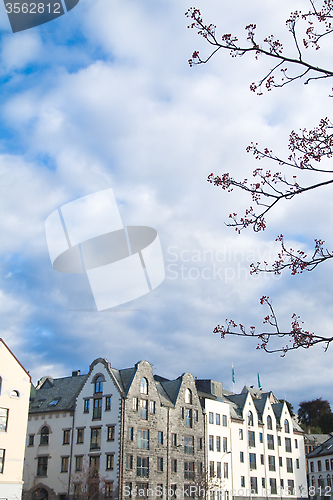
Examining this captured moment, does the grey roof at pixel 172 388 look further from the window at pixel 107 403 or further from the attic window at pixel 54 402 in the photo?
the attic window at pixel 54 402

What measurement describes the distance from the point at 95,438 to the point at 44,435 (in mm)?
7503

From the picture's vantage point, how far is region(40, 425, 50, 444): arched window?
5773cm

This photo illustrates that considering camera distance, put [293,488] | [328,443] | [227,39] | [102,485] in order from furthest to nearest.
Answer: [328,443]
[293,488]
[102,485]
[227,39]

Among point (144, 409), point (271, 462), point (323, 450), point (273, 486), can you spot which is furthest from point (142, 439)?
point (323, 450)

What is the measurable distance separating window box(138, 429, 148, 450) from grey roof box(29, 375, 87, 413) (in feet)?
28.0

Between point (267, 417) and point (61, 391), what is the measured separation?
1310 inches

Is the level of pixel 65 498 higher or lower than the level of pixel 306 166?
lower

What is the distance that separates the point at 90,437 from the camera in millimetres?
54875

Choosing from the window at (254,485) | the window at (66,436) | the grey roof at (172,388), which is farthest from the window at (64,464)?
the window at (254,485)

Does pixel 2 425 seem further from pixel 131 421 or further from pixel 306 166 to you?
pixel 306 166

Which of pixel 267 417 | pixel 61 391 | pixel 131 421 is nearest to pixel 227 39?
pixel 131 421

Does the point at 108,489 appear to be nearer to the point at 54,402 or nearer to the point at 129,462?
the point at 129,462

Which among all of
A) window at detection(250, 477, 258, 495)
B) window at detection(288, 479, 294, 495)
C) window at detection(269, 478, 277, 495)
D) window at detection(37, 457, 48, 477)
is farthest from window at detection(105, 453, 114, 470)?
window at detection(288, 479, 294, 495)

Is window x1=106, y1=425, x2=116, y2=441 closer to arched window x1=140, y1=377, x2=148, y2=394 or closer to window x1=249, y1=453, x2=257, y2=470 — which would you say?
arched window x1=140, y1=377, x2=148, y2=394
